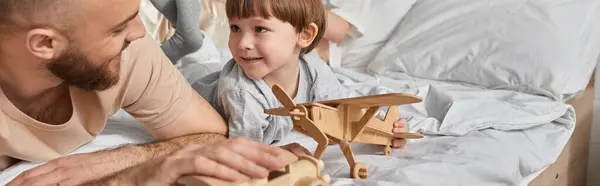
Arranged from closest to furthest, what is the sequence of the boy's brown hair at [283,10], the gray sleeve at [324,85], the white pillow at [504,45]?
1. the boy's brown hair at [283,10]
2. the gray sleeve at [324,85]
3. the white pillow at [504,45]

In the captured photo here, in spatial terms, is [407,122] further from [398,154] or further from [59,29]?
[59,29]

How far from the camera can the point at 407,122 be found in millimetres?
1457

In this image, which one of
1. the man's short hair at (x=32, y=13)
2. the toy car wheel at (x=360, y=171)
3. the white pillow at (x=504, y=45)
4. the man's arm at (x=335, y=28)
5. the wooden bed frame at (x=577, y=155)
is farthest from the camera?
the man's arm at (x=335, y=28)

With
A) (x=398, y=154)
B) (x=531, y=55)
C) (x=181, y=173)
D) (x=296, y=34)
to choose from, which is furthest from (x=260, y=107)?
(x=531, y=55)

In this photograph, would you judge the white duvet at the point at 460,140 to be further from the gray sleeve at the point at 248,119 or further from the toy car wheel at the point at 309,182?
the toy car wheel at the point at 309,182

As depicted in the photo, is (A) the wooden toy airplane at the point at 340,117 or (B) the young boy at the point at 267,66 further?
(B) the young boy at the point at 267,66

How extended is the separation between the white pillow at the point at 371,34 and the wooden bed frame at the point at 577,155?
551 mm

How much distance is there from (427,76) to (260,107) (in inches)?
25.1

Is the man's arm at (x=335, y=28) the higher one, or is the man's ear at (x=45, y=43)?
the man's ear at (x=45, y=43)

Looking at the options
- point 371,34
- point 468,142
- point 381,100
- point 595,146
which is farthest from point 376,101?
point 595,146

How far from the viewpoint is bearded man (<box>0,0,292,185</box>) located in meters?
1.06

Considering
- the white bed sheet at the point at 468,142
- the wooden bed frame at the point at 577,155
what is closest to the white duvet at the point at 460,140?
the white bed sheet at the point at 468,142

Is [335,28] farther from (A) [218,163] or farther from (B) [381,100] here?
(A) [218,163]

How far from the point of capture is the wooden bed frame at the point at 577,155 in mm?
1665
